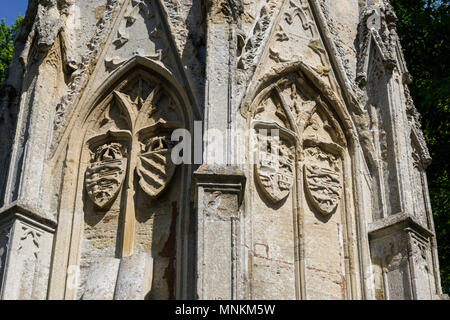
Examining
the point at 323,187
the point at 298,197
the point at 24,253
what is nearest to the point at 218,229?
the point at 298,197

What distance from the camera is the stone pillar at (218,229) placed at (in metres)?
7.73

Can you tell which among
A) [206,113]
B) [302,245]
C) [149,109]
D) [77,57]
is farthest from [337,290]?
[77,57]

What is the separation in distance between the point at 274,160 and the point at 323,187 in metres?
0.76

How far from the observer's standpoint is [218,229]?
26.4 feet

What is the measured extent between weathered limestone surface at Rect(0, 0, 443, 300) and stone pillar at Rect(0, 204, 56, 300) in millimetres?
18

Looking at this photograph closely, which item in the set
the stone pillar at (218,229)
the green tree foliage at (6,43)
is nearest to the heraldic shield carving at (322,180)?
the stone pillar at (218,229)

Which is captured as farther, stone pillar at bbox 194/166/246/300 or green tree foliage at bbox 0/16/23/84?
green tree foliage at bbox 0/16/23/84

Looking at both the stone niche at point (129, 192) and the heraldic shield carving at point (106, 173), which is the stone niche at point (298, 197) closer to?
the stone niche at point (129, 192)

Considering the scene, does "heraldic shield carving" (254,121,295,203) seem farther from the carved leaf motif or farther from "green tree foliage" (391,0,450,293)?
"green tree foliage" (391,0,450,293)

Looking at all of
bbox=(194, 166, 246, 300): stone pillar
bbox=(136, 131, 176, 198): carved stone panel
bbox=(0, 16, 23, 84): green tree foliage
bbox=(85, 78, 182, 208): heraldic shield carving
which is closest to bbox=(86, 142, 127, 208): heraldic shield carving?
bbox=(85, 78, 182, 208): heraldic shield carving

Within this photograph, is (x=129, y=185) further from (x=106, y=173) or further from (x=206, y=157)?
(x=206, y=157)

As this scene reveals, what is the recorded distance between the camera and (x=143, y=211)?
30.8ft

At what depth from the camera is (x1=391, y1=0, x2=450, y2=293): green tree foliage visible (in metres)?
14.5

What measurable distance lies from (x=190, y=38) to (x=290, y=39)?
1477 millimetres
